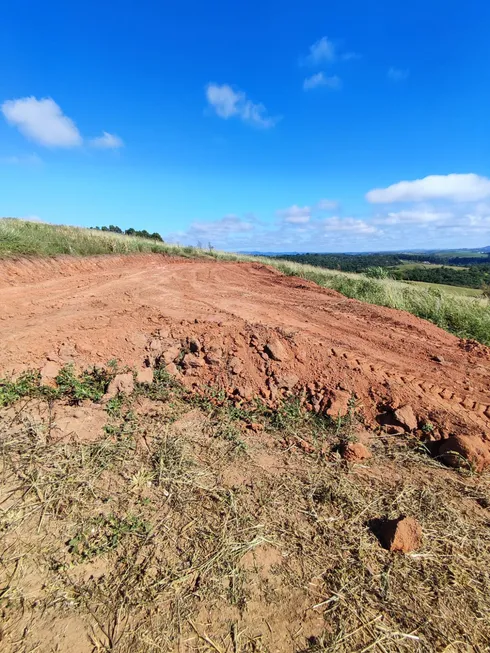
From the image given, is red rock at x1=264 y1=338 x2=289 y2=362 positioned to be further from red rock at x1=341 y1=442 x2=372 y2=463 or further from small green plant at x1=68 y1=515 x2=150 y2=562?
small green plant at x1=68 y1=515 x2=150 y2=562

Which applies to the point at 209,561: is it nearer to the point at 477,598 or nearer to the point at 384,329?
the point at 477,598

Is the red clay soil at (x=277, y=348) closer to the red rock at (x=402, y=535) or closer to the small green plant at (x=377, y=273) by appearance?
the red rock at (x=402, y=535)

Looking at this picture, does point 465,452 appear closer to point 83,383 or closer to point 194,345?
point 194,345

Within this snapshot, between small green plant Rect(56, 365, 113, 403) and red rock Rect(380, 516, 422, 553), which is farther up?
small green plant Rect(56, 365, 113, 403)

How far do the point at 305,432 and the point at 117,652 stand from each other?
217cm

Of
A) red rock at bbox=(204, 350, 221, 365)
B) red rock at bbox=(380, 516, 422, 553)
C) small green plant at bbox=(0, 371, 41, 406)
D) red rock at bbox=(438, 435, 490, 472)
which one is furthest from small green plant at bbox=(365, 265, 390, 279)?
small green plant at bbox=(0, 371, 41, 406)

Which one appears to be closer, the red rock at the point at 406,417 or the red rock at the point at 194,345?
the red rock at the point at 406,417

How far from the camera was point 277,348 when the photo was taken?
4.10 m

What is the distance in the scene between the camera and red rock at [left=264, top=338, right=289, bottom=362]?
4034 mm

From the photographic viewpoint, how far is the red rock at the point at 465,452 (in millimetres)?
2844

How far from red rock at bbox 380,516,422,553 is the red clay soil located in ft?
4.07

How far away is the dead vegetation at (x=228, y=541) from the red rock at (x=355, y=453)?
7cm

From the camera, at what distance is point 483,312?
22.4 feet

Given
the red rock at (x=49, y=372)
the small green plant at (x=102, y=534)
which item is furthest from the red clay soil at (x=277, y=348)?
the small green plant at (x=102, y=534)
